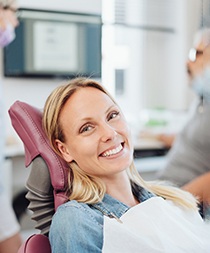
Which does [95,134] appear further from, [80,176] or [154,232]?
[154,232]

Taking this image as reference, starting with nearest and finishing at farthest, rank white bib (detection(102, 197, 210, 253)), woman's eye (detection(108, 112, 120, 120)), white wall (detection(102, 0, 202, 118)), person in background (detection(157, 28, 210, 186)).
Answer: white bib (detection(102, 197, 210, 253)) < woman's eye (detection(108, 112, 120, 120)) < person in background (detection(157, 28, 210, 186)) < white wall (detection(102, 0, 202, 118))

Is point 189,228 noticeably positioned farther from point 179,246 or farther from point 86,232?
point 86,232

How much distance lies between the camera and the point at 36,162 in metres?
0.94

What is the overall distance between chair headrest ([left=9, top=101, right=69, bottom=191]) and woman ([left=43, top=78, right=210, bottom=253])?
16 millimetres

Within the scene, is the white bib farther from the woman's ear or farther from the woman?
the woman's ear

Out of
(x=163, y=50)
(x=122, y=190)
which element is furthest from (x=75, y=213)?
(x=163, y=50)

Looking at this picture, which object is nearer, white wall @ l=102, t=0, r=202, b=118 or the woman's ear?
the woman's ear

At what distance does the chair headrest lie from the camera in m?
0.92

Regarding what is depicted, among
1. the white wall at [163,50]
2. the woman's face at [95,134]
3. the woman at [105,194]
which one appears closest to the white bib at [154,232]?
the woman at [105,194]

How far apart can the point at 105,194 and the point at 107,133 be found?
126 mm

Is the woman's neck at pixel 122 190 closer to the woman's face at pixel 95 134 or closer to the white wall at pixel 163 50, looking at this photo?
the woman's face at pixel 95 134

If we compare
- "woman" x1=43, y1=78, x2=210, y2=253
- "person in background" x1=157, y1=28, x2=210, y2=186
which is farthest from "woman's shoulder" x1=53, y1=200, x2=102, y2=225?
"person in background" x1=157, y1=28, x2=210, y2=186

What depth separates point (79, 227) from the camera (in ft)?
2.59

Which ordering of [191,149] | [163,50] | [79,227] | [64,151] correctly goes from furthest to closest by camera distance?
[163,50]
[191,149]
[64,151]
[79,227]
